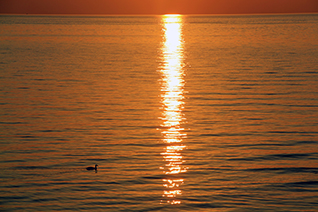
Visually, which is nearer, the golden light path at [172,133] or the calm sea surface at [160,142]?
the calm sea surface at [160,142]

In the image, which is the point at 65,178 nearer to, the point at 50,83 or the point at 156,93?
the point at 156,93

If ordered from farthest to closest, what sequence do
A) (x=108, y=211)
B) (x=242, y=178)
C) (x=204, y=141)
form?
(x=204, y=141), (x=242, y=178), (x=108, y=211)

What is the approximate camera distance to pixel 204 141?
2738 cm

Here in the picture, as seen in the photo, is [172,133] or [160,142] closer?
[160,142]

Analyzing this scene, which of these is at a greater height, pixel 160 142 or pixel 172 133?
pixel 172 133

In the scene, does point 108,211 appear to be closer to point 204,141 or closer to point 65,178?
point 65,178

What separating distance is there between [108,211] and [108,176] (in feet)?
12.3

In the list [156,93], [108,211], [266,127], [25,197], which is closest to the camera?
[108,211]

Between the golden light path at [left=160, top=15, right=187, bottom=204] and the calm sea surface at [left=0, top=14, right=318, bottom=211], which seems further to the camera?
the golden light path at [left=160, top=15, right=187, bottom=204]

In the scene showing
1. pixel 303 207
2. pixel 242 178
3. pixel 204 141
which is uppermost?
pixel 204 141

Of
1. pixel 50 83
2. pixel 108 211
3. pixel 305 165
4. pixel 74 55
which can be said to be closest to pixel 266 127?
pixel 305 165

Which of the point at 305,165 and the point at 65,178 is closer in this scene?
the point at 65,178


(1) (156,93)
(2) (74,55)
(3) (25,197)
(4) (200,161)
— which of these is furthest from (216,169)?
(2) (74,55)

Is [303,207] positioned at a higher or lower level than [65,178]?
lower
